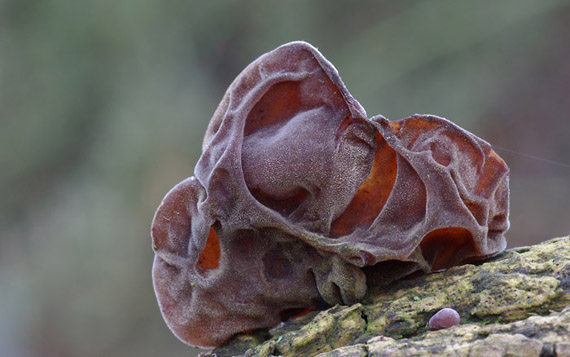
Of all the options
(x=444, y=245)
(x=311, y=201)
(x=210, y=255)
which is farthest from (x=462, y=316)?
(x=210, y=255)

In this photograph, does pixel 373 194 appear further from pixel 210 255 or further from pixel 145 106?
pixel 145 106

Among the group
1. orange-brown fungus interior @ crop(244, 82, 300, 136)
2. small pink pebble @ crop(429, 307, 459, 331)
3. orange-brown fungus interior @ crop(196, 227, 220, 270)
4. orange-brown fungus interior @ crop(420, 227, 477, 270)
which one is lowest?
small pink pebble @ crop(429, 307, 459, 331)

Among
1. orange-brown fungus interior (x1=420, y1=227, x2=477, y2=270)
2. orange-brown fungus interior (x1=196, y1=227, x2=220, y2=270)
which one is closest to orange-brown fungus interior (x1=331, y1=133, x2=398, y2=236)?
orange-brown fungus interior (x1=420, y1=227, x2=477, y2=270)

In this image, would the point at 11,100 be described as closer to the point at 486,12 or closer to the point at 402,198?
the point at 486,12

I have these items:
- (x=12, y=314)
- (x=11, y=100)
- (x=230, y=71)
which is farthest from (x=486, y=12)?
(x=12, y=314)

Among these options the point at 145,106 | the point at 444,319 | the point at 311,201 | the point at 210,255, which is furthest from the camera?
the point at 145,106

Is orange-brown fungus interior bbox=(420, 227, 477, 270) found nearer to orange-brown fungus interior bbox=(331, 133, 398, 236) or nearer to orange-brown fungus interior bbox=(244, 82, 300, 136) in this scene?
orange-brown fungus interior bbox=(331, 133, 398, 236)
